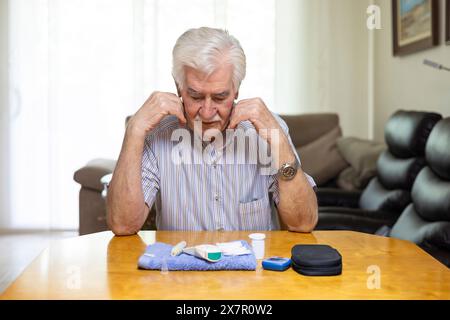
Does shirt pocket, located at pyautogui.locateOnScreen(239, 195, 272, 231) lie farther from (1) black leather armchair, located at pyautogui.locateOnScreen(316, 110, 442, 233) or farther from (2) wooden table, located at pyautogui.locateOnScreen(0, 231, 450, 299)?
(1) black leather armchair, located at pyautogui.locateOnScreen(316, 110, 442, 233)

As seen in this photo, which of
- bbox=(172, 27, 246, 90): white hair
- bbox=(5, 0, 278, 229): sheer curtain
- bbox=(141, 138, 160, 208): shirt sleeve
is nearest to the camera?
bbox=(172, 27, 246, 90): white hair

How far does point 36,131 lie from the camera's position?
4.91 m

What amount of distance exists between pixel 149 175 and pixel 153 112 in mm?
198

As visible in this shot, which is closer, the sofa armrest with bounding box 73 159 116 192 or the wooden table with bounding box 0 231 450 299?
the wooden table with bounding box 0 231 450 299

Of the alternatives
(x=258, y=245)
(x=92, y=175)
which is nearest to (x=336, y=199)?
(x=92, y=175)

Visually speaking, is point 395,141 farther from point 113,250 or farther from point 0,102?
point 0,102

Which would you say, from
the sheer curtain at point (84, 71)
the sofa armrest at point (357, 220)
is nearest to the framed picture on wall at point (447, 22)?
the sofa armrest at point (357, 220)

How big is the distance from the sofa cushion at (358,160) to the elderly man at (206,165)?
1.91m

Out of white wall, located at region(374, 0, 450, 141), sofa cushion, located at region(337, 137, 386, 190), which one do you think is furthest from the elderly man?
sofa cushion, located at region(337, 137, 386, 190)

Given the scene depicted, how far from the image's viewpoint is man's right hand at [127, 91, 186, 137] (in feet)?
5.91

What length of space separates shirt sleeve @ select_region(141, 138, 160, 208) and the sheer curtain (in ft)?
9.81

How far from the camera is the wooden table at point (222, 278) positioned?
1.17 meters

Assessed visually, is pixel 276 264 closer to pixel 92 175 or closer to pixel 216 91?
pixel 216 91

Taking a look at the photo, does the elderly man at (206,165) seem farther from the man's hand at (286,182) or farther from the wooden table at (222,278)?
the wooden table at (222,278)
